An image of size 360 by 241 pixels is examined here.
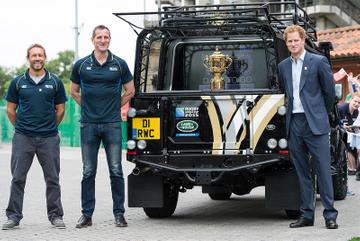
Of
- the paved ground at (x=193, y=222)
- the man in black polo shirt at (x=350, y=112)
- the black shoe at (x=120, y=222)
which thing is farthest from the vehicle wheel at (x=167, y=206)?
the man in black polo shirt at (x=350, y=112)

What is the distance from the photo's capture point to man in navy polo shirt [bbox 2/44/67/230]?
29.8 feet

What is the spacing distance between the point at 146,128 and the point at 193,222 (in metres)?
1.27

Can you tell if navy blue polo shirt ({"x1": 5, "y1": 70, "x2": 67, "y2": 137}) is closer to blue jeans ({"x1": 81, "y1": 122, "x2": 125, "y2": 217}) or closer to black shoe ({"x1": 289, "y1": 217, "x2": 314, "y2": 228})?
blue jeans ({"x1": 81, "y1": 122, "x2": 125, "y2": 217})

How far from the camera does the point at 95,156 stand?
30.3ft

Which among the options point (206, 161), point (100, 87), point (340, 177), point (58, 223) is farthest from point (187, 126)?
point (340, 177)

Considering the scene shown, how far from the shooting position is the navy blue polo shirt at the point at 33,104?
9.05 meters

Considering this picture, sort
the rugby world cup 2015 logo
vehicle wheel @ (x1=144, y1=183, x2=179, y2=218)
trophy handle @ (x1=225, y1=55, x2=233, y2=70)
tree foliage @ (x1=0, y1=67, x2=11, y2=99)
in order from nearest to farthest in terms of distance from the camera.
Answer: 1. the rugby world cup 2015 logo
2. trophy handle @ (x1=225, y1=55, x2=233, y2=70)
3. vehicle wheel @ (x1=144, y1=183, x2=179, y2=218)
4. tree foliage @ (x1=0, y1=67, x2=11, y2=99)

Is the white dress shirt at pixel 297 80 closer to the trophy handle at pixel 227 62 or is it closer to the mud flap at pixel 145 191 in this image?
the trophy handle at pixel 227 62

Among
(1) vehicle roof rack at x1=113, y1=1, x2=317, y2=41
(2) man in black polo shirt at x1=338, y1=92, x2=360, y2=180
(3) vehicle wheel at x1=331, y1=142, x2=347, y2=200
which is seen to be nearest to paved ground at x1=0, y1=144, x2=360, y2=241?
(3) vehicle wheel at x1=331, y1=142, x2=347, y2=200

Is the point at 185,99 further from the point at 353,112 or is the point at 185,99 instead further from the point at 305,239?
the point at 353,112

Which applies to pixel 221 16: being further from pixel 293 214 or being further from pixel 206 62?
pixel 293 214

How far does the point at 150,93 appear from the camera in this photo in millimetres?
9570

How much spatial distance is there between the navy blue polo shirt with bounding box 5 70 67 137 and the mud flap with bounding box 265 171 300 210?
258 cm

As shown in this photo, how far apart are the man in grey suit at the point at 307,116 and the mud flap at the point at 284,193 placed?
260mm
